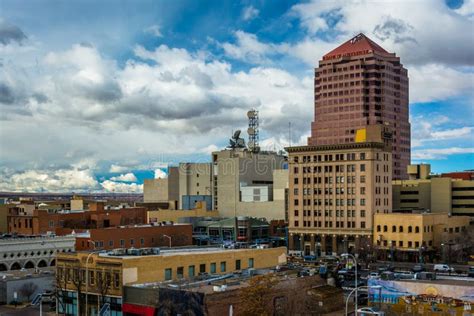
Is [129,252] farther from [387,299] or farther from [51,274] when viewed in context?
[387,299]

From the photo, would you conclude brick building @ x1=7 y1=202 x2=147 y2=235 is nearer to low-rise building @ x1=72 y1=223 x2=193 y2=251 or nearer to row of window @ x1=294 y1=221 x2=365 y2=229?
low-rise building @ x1=72 y1=223 x2=193 y2=251

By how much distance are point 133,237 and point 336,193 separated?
6060 centimetres

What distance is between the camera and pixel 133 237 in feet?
435

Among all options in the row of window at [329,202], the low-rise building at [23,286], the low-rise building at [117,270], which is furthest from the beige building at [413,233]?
the low-rise building at [23,286]

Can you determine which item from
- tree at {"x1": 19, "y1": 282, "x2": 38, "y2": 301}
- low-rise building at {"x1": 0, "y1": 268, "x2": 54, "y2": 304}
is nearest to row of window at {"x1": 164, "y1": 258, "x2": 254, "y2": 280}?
low-rise building at {"x1": 0, "y1": 268, "x2": 54, "y2": 304}

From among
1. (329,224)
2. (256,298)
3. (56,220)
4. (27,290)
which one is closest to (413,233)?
(329,224)

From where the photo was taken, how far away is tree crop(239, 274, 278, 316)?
212 feet

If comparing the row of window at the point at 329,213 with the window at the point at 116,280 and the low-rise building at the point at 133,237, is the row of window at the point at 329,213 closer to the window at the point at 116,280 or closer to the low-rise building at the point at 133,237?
the low-rise building at the point at 133,237

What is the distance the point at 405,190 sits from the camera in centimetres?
19812

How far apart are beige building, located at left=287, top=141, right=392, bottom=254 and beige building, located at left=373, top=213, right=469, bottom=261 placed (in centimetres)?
411

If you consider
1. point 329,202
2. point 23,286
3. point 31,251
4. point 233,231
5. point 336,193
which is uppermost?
point 336,193

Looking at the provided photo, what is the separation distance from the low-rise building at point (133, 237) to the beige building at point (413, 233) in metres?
46.9

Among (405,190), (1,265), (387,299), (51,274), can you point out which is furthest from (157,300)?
(405,190)

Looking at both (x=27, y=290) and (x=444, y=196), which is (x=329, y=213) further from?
(x=27, y=290)
